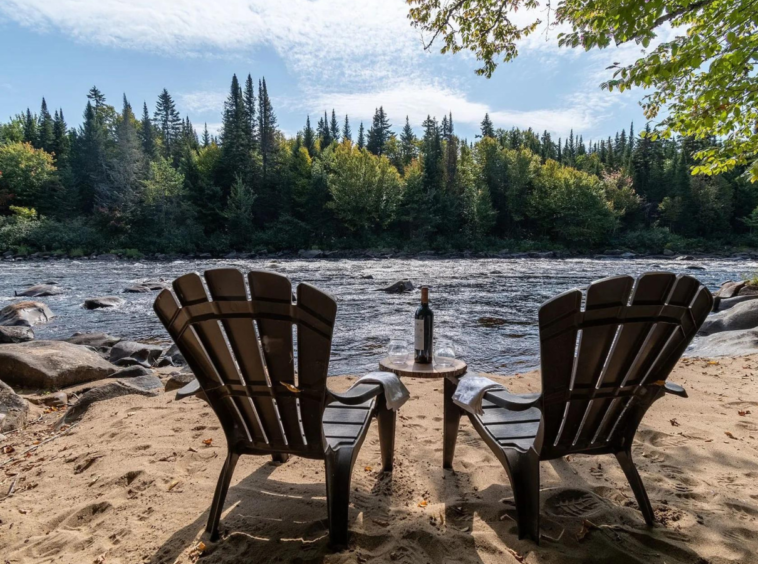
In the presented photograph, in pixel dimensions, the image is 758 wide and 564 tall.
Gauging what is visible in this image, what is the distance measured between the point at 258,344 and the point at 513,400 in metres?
1.03

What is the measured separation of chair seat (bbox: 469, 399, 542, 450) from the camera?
1.83 metres

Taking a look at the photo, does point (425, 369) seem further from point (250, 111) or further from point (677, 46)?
point (250, 111)

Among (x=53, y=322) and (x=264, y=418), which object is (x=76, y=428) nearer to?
(x=264, y=418)

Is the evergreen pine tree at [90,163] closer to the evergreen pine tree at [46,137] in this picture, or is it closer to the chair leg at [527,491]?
the evergreen pine tree at [46,137]

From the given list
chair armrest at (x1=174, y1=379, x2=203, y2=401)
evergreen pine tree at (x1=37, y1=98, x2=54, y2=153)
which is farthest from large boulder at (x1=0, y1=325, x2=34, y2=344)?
evergreen pine tree at (x1=37, y1=98, x2=54, y2=153)

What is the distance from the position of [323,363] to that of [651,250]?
34.7 m

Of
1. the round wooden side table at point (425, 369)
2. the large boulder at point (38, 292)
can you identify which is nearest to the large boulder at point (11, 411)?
the round wooden side table at point (425, 369)

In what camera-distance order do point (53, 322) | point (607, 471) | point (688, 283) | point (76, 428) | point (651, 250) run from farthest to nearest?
1. point (651, 250)
2. point (53, 322)
3. point (76, 428)
4. point (607, 471)
5. point (688, 283)

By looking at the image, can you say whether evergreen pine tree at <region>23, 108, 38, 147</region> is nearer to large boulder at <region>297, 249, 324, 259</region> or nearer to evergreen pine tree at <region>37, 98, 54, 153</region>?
evergreen pine tree at <region>37, 98, 54, 153</region>

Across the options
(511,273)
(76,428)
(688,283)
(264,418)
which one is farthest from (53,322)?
(511,273)

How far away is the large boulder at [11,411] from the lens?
3084mm

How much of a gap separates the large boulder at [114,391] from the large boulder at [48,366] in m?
0.60

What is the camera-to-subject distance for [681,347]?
5.57 ft

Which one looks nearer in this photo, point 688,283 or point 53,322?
point 688,283
